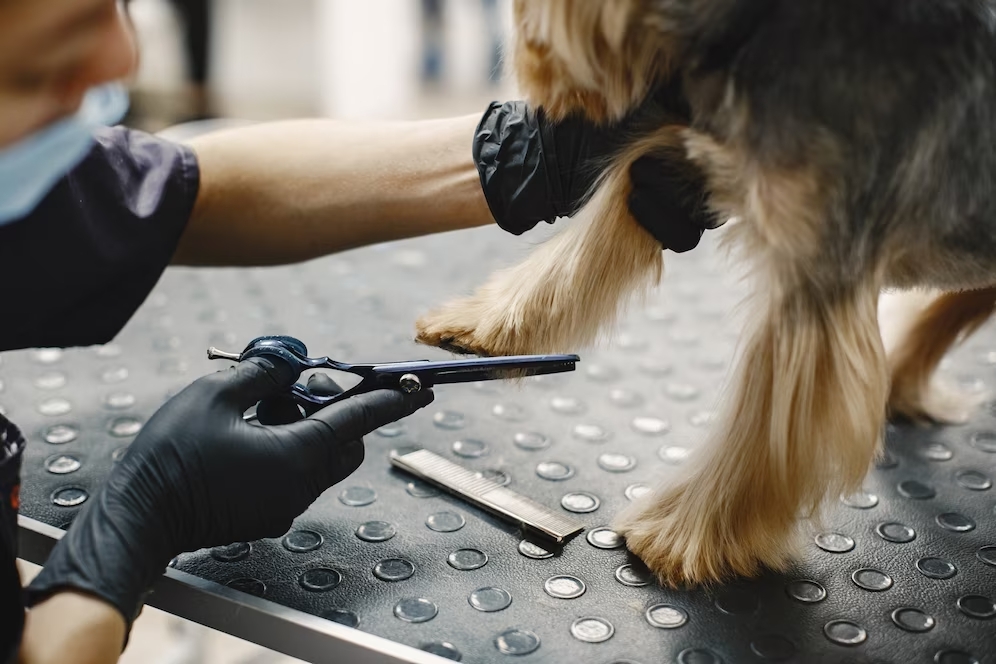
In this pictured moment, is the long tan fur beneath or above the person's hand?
beneath

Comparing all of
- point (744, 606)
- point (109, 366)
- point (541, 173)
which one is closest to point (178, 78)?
point (109, 366)

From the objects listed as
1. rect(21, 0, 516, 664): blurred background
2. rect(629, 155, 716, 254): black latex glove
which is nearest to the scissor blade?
rect(629, 155, 716, 254): black latex glove

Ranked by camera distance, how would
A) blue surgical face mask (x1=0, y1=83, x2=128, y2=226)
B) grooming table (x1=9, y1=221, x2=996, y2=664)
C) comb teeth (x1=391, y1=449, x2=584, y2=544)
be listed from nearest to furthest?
blue surgical face mask (x1=0, y1=83, x2=128, y2=226), grooming table (x1=9, y1=221, x2=996, y2=664), comb teeth (x1=391, y1=449, x2=584, y2=544)

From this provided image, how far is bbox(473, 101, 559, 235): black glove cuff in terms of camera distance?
848mm

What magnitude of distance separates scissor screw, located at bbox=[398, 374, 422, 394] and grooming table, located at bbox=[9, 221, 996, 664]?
13 centimetres

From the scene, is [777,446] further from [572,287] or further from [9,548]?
[9,548]

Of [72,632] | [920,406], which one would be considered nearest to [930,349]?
[920,406]

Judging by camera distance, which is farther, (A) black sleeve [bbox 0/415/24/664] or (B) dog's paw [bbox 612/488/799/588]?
(B) dog's paw [bbox 612/488/799/588]

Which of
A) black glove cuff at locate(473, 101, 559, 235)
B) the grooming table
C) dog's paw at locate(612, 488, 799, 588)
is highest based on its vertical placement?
black glove cuff at locate(473, 101, 559, 235)

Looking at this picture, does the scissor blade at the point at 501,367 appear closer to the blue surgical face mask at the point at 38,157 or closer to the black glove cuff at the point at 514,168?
the black glove cuff at the point at 514,168

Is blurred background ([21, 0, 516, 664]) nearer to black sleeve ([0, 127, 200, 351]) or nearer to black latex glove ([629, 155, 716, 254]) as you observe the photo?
black sleeve ([0, 127, 200, 351])

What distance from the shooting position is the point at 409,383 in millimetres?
773

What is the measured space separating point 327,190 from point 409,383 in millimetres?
324

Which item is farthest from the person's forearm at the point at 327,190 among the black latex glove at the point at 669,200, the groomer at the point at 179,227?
the black latex glove at the point at 669,200
